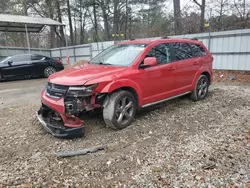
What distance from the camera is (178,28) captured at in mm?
13930

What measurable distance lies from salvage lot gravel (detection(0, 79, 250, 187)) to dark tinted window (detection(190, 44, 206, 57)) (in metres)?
1.55

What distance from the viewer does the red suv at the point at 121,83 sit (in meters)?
3.52

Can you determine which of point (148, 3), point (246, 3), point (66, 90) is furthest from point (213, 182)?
point (148, 3)

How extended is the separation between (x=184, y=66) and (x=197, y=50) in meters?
0.91

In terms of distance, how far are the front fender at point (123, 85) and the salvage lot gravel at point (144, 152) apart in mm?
611

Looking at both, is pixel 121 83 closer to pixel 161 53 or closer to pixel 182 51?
pixel 161 53

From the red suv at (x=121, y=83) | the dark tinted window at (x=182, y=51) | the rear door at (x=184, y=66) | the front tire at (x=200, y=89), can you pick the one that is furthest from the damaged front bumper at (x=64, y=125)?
the front tire at (x=200, y=89)

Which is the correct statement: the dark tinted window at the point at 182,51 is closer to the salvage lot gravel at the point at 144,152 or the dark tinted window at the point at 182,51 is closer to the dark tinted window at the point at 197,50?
the dark tinted window at the point at 197,50

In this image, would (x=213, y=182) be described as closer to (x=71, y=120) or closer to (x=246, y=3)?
(x=71, y=120)

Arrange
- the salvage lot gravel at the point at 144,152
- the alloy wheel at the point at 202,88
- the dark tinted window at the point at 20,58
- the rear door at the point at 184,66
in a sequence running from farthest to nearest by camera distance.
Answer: the dark tinted window at the point at 20,58 → the alloy wheel at the point at 202,88 → the rear door at the point at 184,66 → the salvage lot gravel at the point at 144,152

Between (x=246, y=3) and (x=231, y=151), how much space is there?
10.4 metres

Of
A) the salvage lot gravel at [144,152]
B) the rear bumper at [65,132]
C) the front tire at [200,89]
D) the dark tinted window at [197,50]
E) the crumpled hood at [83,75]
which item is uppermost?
the dark tinted window at [197,50]

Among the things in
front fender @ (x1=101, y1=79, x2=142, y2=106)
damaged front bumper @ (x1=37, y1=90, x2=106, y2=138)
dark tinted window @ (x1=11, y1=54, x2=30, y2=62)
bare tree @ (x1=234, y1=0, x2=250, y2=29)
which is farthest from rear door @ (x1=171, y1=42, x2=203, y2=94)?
dark tinted window @ (x1=11, y1=54, x2=30, y2=62)

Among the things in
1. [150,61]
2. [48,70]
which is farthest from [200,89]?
[48,70]
